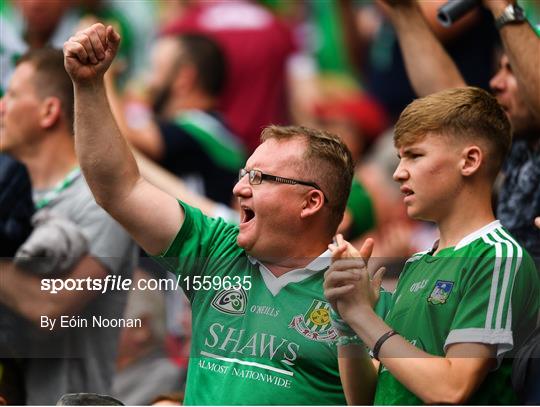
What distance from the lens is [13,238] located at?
4996 mm

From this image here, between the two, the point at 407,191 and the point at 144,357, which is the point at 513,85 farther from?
the point at 144,357

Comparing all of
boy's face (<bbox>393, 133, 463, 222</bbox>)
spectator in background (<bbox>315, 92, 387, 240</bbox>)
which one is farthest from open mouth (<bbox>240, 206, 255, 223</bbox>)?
spectator in background (<bbox>315, 92, 387, 240</bbox>)

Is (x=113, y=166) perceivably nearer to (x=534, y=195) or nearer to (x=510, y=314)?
(x=510, y=314)

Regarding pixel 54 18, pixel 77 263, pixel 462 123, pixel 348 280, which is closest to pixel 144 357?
pixel 77 263

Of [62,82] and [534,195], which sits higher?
[62,82]

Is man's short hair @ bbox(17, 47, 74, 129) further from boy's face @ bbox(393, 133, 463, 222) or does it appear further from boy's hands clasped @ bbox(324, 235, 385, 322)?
boy's hands clasped @ bbox(324, 235, 385, 322)

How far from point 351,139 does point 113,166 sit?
3.73 m

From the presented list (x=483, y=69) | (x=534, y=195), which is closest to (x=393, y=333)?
(x=534, y=195)

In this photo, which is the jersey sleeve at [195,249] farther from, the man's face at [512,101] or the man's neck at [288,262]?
the man's face at [512,101]

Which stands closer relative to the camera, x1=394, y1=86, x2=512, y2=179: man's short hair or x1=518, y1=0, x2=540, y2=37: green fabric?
x1=394, y1=86, x2=512, y2=179: man's short hair

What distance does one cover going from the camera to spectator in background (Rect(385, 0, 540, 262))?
4609 millimetres

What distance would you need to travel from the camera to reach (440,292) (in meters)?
3.72

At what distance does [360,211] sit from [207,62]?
198 cm

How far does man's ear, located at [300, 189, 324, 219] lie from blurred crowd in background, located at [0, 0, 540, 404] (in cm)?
161
